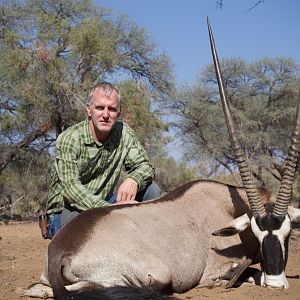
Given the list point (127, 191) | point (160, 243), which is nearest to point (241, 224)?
point (160, 243)

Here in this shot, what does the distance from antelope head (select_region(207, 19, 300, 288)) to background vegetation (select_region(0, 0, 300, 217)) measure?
9.08 meters

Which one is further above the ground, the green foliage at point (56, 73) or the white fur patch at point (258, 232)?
the green foliage at point (56, 73)

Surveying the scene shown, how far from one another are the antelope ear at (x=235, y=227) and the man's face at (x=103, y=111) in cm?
125

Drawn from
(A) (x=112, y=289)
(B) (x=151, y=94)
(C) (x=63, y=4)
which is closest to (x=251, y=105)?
(B) (x=151, y=94)

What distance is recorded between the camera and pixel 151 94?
1565cm

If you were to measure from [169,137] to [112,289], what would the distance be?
1360 centimetres

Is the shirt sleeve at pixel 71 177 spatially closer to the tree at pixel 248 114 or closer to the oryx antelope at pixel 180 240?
the oryx antelope at pixel 180 240

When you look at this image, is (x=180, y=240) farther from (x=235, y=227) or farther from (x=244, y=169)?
(x=244, y=169)

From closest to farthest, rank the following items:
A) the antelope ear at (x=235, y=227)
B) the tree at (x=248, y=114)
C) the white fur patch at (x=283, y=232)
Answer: the white fur patch at (x=283, y=232)
the antelope ear at (x=235, y=227)
the tree at (x=248, y=114)

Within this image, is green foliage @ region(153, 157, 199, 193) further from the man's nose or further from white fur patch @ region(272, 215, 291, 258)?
white fur patch @ region(272, 215, 291, 258)

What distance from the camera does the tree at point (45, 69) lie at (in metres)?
13.2

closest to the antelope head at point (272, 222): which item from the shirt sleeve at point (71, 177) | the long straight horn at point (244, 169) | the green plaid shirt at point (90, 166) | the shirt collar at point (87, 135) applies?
the long straight horn at point (244, 169)

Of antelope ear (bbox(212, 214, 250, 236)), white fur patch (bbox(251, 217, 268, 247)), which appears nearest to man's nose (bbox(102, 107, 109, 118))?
antelope ear (bbox(212, 214, 250, 236))

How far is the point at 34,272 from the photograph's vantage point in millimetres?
5109
